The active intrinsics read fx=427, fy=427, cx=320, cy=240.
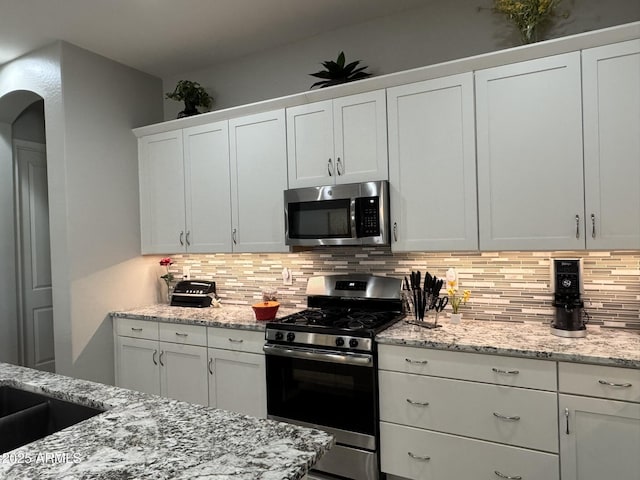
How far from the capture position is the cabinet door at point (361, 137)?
8.36 feet

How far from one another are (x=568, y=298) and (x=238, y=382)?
6.46 feet

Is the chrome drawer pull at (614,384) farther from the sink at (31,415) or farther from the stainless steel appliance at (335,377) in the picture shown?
the sink at (31,415)

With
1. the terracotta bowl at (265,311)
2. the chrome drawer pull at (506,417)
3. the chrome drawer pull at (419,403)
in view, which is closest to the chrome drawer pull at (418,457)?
the chrome drawer pull at (419,403)

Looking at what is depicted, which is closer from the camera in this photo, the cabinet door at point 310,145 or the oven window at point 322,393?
the oven window at point 322,393

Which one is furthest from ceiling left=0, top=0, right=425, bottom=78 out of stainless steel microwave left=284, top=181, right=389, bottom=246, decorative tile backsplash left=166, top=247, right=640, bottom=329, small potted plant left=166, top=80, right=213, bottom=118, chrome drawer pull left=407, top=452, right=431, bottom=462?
chrome drawer pull left=407, top=452, right=431, bottom=462

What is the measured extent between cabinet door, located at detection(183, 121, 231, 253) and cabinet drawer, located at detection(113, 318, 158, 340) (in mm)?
625

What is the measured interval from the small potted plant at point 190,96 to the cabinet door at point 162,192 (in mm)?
228

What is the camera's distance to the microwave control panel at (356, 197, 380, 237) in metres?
2.52

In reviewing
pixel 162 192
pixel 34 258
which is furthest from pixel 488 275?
pixel 34 258

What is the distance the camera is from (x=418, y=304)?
2.51m

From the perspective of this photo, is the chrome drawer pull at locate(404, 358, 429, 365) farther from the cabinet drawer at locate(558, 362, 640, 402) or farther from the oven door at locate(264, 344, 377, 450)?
the cabinet drawer at locate(558, 362, 640, 402)

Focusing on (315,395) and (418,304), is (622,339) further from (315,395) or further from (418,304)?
(315,395)

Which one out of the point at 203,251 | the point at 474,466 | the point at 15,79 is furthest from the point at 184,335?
the point at 15,79

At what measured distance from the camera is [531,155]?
2.18m
